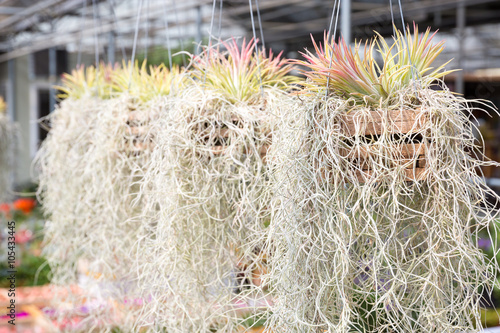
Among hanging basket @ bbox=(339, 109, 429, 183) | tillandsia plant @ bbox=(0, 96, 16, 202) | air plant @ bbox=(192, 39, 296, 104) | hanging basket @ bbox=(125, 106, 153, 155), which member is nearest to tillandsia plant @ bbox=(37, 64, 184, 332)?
hanging basket @ bbox=(125, 106, 153, 155)

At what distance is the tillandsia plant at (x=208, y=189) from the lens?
1.26 m

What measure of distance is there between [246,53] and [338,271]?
687mm

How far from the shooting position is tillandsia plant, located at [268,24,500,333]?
95 cm

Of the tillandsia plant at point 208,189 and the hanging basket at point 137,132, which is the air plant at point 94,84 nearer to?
the hanging basket at point 137,132

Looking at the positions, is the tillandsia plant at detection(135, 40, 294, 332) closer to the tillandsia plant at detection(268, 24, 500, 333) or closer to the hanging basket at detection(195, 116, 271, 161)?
the hanging basket at detection(195, 116, 271, 161)

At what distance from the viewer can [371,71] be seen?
1.01 metres

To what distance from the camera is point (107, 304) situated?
1846 millimetres

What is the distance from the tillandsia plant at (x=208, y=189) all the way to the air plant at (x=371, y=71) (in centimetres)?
22

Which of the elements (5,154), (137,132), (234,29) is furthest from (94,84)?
(234,29)

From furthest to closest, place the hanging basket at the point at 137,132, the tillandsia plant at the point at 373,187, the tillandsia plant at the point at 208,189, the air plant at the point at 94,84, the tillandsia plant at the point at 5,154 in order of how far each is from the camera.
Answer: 1. the tillandsia plant at the point at 5,154
2. the air plant at the point at 94,84
3. the hanging basket at the point at 137,132
4. the tillandsia plant at the point at 208,189
5. the tillandsia plant at the point at 373,187

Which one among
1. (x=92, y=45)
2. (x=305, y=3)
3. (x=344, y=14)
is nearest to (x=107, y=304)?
(x=344, y=14)

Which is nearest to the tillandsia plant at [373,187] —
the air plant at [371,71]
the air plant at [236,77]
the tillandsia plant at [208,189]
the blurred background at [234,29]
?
the air plant at [371,71]

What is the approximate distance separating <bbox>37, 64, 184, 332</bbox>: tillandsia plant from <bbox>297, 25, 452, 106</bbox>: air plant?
601 millimetres

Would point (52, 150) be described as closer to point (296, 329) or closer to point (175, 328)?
point (175, 328)
